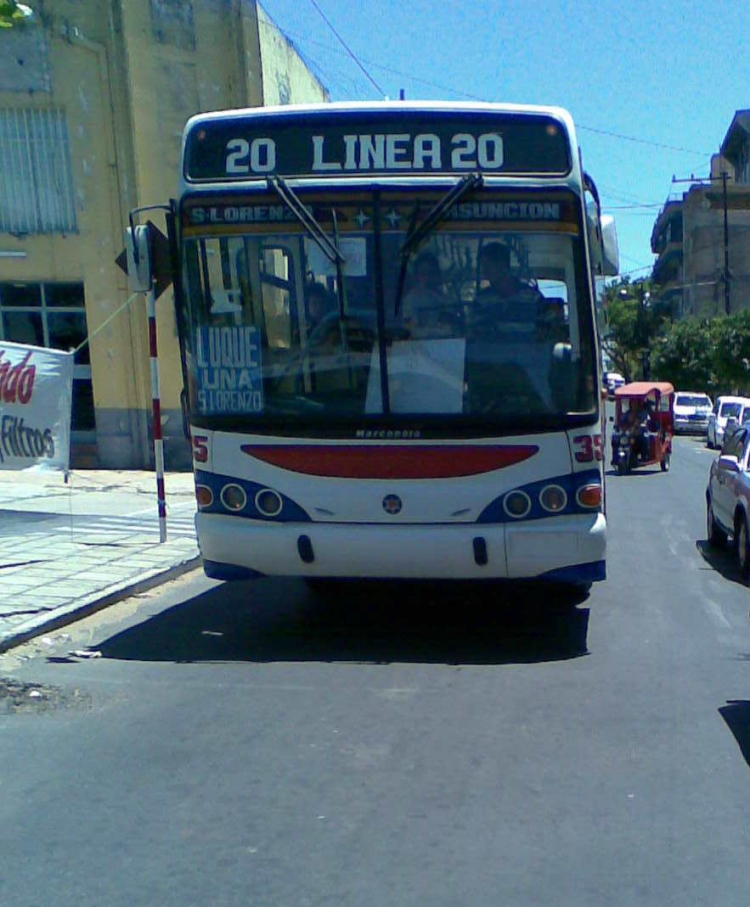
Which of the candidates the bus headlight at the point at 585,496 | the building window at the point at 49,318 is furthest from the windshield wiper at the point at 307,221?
the building window at the point at 49,318

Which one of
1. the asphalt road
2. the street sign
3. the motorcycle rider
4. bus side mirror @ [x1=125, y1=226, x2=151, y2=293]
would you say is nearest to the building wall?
the motorcycle rider

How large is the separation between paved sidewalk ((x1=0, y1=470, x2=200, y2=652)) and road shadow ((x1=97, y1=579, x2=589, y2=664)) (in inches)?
24.5

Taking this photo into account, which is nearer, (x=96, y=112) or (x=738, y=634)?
(x=738, y=634)

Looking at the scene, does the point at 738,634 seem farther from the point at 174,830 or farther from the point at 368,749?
the point at 174,830

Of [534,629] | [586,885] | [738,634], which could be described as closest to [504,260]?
[534,629]

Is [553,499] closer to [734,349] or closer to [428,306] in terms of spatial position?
[428,306]

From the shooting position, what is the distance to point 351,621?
816 cm

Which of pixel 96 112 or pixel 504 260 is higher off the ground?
pixel 96 112

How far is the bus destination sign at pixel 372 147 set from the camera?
6.80m

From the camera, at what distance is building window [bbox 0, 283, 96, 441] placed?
19.0 m

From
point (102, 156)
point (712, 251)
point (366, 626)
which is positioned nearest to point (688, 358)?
point (712, 251)

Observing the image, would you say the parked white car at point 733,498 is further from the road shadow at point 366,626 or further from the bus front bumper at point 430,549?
the bus front bumper at point 430,549

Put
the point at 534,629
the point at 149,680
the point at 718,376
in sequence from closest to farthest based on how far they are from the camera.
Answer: the point at 149,680 < the point at 534,629 < the point at 718,376

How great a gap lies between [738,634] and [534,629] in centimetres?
154
